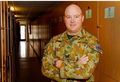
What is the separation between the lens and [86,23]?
10.5ft

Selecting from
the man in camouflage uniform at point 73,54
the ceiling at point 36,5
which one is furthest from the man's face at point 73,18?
the ceiling at point 36,5

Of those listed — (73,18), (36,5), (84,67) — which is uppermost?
(36,5)

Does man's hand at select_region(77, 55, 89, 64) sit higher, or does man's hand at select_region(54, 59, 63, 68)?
man's hand at select_region(77, 55, 89, 64)

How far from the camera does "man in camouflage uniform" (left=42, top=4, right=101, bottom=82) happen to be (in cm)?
195

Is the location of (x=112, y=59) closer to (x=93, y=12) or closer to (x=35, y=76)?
(x=93, y=12)

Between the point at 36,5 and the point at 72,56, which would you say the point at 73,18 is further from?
the point at 36,5

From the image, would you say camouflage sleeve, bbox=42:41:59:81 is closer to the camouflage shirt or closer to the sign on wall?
the camouflage shirt

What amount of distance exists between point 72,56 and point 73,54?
0.02 metres

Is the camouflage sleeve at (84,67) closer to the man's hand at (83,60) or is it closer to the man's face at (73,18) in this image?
the man's hand at (83,60)

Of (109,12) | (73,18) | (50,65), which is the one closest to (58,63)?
(50,65)

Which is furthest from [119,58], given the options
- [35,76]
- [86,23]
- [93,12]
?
[35,76]

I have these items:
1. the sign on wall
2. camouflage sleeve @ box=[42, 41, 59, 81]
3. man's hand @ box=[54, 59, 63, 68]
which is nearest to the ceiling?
the sign on wall

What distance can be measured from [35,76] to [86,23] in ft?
10.7

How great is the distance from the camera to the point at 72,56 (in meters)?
1.98
